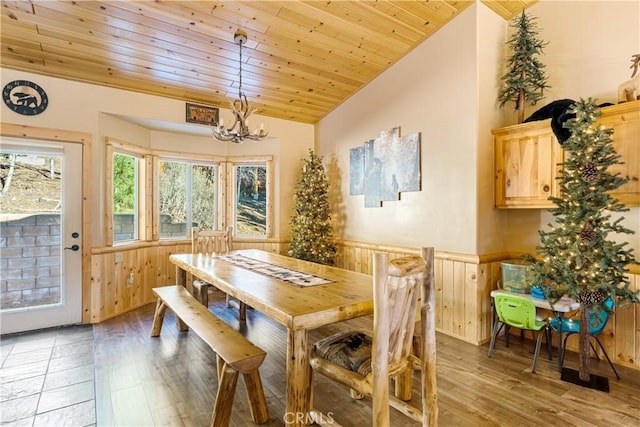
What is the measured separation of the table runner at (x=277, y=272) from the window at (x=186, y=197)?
77.2 inches

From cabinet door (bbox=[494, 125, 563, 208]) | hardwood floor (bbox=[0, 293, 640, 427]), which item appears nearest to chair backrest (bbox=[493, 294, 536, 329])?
hardwood floor (bbox=[0, 293, 640, 427])

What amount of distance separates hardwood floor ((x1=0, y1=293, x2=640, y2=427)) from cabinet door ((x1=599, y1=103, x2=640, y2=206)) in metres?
1.51

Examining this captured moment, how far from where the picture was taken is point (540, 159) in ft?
9.93

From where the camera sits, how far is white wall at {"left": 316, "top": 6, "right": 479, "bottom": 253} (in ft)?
10.7

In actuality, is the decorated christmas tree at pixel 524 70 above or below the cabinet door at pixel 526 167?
above

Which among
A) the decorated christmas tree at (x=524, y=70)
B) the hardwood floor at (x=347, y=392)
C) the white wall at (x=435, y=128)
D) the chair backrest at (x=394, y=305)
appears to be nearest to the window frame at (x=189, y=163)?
the hardwood floor at (x=347, y=392)

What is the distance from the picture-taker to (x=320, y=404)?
221 centimetres

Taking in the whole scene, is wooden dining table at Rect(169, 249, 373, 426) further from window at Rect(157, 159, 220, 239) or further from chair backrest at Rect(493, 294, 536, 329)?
window at Rect(157, 159, 220, 239)

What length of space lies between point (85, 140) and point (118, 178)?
0.73 metres

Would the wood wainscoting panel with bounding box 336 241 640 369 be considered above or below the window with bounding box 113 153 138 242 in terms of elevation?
below

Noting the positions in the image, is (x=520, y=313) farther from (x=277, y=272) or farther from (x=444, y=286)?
(x=277, y=272)

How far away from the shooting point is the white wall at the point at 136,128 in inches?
139

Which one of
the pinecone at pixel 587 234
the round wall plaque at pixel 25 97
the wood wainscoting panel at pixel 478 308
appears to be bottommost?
the wood wainscoting panel at pixel 478 308

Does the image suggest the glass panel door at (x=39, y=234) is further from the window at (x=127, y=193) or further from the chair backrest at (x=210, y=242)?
the chair backrest at (x=210, y=242)
